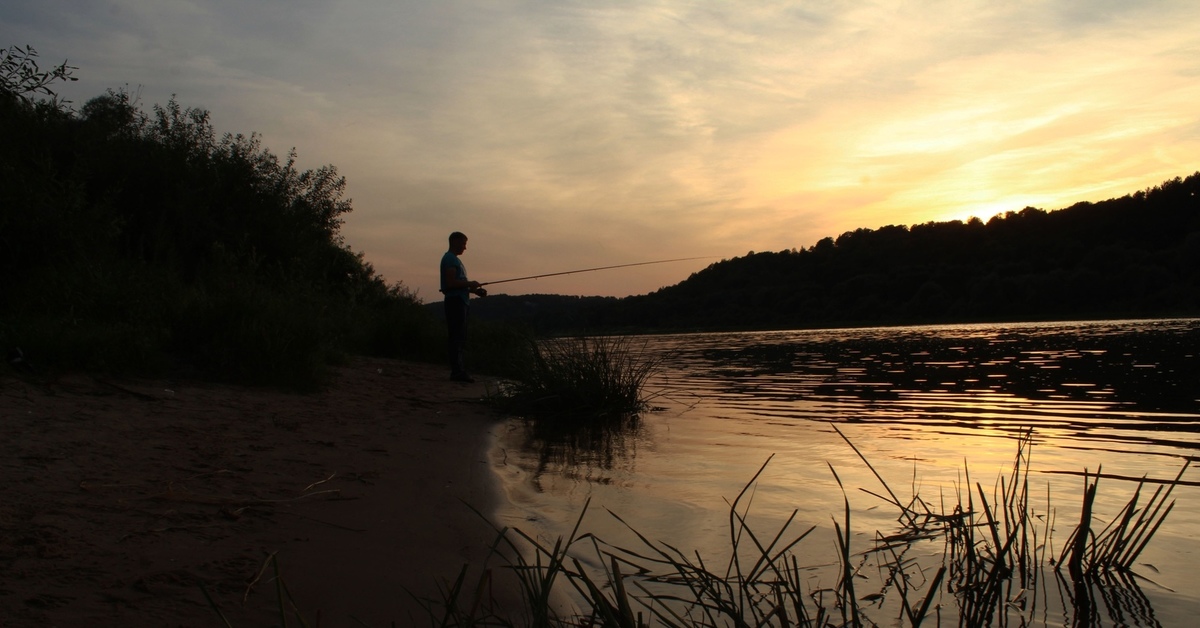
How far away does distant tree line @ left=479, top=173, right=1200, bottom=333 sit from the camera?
45750 millimetres

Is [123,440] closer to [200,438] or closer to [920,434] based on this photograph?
[200,438]

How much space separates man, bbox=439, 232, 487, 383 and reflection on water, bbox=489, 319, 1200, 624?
291 cm

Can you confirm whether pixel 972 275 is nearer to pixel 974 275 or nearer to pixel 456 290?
pixel 974 275

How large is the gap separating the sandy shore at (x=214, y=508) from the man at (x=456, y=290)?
3.78 metres

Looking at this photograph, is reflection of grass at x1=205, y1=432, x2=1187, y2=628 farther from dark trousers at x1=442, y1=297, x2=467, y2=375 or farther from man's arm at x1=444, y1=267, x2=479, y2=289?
dark trousers at x1=442, y1=297, x2=467, y2=375

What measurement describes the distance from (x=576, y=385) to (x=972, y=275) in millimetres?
52683

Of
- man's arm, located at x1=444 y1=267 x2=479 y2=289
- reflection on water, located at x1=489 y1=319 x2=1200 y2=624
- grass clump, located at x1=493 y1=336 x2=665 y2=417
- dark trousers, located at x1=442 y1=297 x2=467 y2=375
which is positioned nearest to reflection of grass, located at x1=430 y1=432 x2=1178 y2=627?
reflection on water, located at x1=489 y1=319 x2=1200 y2=624

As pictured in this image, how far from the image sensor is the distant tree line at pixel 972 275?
1801 inches

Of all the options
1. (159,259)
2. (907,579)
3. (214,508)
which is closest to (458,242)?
(159,259)

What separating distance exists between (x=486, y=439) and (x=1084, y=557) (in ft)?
14.6

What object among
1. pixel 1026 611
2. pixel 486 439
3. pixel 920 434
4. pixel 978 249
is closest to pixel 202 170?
pixel 486 439

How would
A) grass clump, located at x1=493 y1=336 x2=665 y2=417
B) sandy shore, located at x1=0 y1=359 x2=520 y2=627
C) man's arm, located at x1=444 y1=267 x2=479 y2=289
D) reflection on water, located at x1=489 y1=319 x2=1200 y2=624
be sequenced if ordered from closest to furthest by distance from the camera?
sandy shore, located at x1=0 y1=359 x2=520 y2=627, reflection on water, located at x1=489 y1=319 x2=1200 y2=624, grass clump, located at x1=493 y1=336 x2=665 y2=417, man's arm, located at x1=444 y1=267 x2=479 y2=289

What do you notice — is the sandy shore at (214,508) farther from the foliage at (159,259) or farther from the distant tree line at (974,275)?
the distant tree line at (974,275)

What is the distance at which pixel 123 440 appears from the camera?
13.9ft
